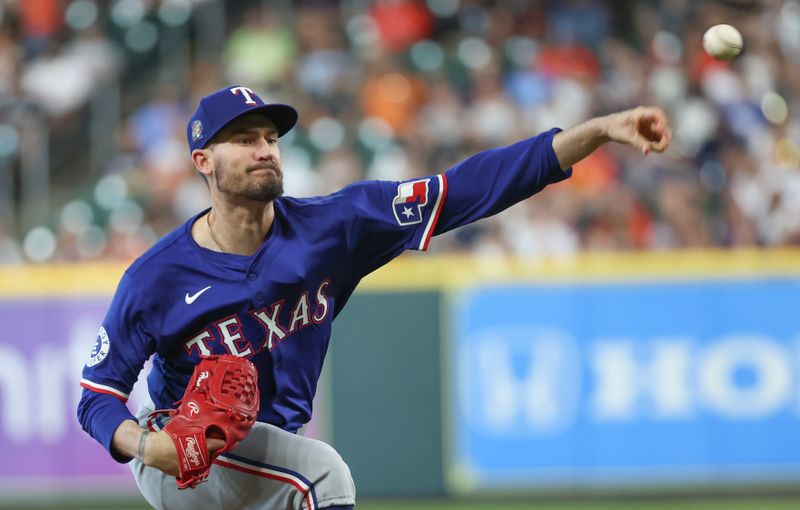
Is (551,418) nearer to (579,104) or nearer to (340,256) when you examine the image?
(579,104)

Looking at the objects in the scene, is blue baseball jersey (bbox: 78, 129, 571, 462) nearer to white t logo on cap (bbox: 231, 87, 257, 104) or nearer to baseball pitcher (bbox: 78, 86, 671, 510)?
baseball pitcher (bbox: 78, 86, 671, 510)

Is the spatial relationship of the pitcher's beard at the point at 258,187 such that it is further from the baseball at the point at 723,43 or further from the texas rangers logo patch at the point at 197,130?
the baseball at the point at 723,43

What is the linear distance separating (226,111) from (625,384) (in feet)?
18.3

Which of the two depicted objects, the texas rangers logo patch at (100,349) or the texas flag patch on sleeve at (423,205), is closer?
the texas rangers logo patch at (100,349)

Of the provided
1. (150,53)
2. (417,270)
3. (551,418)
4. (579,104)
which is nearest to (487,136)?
(579,104)

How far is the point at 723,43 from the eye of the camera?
4.62 metres

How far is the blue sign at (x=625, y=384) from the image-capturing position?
9391mm

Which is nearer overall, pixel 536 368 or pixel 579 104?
pixel 536 368

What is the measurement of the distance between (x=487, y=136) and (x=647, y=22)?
2.41m

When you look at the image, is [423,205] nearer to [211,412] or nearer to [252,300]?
[252,300]

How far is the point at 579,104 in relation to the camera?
11.4 meters

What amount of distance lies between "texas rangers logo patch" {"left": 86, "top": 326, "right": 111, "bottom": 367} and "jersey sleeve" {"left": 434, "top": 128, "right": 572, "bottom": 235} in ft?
4.22

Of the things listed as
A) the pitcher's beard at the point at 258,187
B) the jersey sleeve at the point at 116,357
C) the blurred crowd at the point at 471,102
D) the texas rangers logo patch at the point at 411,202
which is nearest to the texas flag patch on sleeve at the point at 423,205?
the texas rangers logo patch at the point at 411,202

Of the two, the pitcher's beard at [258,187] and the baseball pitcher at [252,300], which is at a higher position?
the pitcher's beard at [258,187]
